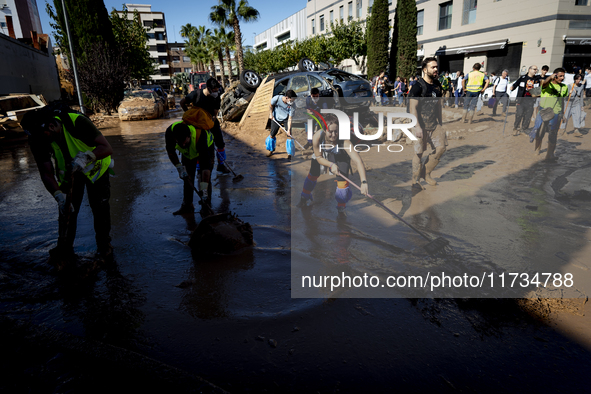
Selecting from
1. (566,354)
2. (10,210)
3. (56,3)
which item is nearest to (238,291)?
(566,354)

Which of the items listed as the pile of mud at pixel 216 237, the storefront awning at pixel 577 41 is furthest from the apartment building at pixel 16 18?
the storefront awning at pixel 577 41

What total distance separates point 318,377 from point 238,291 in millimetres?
1210

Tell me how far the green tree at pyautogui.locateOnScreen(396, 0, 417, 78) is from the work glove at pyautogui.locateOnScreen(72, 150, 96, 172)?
22.4 meters

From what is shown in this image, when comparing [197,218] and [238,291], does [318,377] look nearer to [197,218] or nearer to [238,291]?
[238,291]

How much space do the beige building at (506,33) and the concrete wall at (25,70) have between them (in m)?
26.2

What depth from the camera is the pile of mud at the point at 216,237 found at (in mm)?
3910

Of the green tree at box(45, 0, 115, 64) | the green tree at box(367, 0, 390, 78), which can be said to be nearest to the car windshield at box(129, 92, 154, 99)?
the green tree at box(45, 0, 115, 64)

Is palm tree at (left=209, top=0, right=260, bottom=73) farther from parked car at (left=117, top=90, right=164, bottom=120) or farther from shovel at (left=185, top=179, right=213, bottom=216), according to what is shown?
shovel at (left=185, top=179, right=213, bottom=216)

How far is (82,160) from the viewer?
3338mm

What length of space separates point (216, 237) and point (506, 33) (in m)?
23.1

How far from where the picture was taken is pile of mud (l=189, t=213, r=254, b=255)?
3.91 metres

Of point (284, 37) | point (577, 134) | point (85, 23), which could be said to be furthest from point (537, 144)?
point (284, 37)

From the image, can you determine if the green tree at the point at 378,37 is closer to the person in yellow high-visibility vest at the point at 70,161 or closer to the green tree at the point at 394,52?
the green tree at the point at 394,52

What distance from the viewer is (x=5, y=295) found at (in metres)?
3.20
